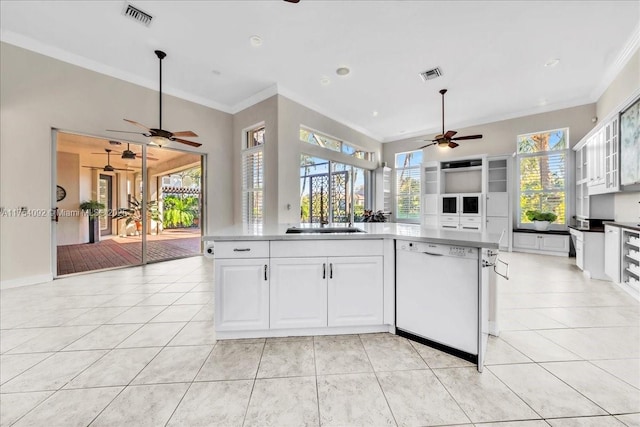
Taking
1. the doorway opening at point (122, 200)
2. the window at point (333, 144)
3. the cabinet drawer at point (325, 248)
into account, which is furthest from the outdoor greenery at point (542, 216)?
the doorway opening at point (122, 200)

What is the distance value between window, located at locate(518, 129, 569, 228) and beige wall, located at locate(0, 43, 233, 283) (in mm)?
8483

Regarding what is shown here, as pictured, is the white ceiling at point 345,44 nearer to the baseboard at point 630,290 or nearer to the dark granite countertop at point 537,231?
the dark granite countertop at point 537,231

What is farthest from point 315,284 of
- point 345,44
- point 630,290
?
point 630,290

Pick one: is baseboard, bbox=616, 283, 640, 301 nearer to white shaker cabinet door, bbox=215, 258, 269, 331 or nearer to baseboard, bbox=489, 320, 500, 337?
baseboard, bbox=489, 320, 500, 337

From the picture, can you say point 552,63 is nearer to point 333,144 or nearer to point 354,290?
point 333,144

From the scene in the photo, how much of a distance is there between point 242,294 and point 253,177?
370cm

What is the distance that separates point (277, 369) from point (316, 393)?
0.35 m

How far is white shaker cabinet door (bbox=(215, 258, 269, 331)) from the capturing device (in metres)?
1.97

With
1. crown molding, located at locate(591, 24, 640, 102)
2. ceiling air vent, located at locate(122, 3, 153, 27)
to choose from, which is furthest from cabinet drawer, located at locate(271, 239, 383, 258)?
crown molding, located at locate(591, 24, 640, 102)

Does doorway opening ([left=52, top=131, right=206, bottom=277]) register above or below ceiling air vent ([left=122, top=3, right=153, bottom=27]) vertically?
below

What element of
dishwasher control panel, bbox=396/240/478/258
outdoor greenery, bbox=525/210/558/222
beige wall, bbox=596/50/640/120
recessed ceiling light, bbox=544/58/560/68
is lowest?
dishwasher control panel, bbox=396/240/478/258

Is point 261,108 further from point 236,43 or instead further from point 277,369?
point 277,369

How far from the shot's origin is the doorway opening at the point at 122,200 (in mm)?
4004

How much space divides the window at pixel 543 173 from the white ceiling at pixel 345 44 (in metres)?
0.91
